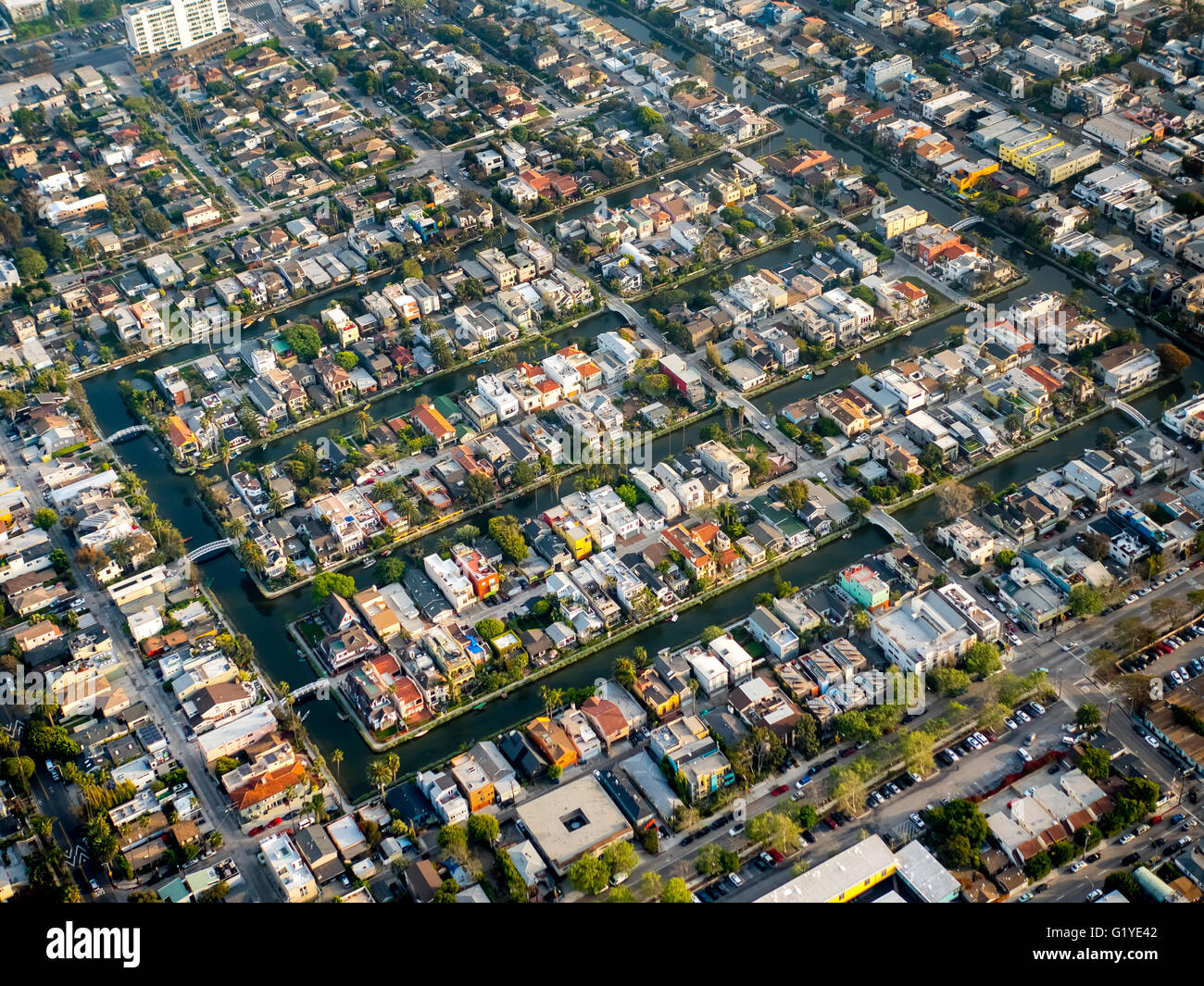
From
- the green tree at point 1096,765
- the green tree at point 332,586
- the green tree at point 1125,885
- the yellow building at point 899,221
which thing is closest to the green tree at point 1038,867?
the green tree at point 1125,885

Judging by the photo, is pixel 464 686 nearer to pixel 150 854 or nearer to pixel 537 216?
pixel 150 854

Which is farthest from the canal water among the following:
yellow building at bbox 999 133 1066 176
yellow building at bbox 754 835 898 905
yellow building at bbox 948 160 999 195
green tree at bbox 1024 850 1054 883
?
green tree at bbox 1024 850 1054 883

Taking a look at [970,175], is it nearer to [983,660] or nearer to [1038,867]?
[983,660]

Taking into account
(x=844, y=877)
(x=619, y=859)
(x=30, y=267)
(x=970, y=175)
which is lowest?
(x=619, y=859)

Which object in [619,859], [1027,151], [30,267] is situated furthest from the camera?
[1027,151]

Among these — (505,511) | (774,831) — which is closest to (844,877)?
(774,831)

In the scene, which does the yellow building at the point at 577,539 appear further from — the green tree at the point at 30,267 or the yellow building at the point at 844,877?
the green tree at the point at 30,267
